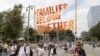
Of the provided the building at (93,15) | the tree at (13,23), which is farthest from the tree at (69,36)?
the tree at (13,23)

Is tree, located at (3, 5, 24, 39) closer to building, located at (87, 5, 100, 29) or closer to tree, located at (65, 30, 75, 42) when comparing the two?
tree, located at (65, 30, 75, 42)

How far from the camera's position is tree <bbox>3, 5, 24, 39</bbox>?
5616 cm

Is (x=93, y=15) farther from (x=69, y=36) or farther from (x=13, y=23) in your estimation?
(x=13, y=23)

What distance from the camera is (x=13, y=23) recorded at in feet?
184

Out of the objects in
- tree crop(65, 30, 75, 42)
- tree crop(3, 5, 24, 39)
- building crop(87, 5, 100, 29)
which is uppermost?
building crop(87, 5, 100, 29)

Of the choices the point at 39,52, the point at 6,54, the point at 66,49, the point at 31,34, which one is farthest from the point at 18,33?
the point at 31,34

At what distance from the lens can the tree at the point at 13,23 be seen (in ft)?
184

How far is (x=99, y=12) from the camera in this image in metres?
173

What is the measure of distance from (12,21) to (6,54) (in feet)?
69.0

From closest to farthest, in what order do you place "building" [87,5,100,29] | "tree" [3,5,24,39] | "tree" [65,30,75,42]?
"tree" [3,5,24,39] < "tree" [65,30,75,42] < "building" [87,5,100,29]

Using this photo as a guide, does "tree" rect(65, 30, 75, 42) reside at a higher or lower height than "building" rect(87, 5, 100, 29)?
lower

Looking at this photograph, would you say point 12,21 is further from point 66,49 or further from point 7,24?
point 66,49

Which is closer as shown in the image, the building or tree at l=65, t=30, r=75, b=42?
tree at l=65, t=30, r=75, b=42

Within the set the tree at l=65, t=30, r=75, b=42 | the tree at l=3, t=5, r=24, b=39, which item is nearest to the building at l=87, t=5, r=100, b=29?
the tree at l=65, t=30, r=75, b=42
